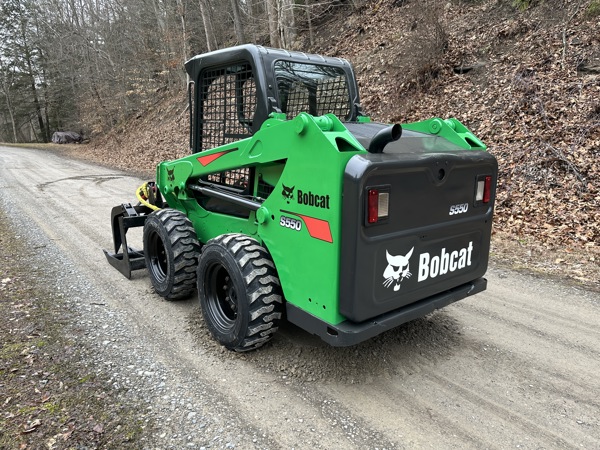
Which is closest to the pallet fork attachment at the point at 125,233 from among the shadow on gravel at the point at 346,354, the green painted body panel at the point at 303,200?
the shadow on gravel at the point at 346,354

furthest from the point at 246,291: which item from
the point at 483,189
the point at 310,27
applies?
the point at 310,27

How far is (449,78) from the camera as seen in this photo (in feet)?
34.9

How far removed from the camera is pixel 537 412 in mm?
2686

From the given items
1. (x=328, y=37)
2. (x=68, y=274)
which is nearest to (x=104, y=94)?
(x=328, y=37)

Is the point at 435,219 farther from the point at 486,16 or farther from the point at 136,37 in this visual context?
the point at 136,37

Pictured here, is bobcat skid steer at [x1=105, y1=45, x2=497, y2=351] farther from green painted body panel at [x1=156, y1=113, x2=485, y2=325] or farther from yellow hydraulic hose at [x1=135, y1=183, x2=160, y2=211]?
yellow hydraulic hose at [x1=135, y1=183, x2=160, y2=211]

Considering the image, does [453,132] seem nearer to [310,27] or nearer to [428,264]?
[428,264]

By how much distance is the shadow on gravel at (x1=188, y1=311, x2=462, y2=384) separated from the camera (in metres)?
3.10

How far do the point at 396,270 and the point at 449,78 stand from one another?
30.4 feet

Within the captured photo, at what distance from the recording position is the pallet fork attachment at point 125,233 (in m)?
4.88

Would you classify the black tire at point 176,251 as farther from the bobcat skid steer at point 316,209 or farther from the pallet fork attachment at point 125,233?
the pallet fork attachment at point 125,233

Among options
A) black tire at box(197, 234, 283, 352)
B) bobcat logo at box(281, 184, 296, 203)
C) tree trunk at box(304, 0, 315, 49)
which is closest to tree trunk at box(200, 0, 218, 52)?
tree trunk at box(304, 0, 315, 49)

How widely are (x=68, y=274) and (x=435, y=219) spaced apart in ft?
14.1

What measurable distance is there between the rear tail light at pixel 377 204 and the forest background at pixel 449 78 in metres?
3.45
